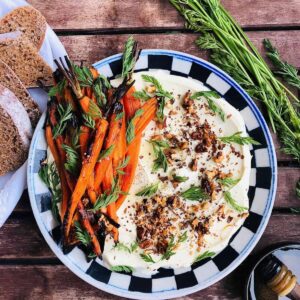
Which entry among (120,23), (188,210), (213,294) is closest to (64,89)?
(120,23)

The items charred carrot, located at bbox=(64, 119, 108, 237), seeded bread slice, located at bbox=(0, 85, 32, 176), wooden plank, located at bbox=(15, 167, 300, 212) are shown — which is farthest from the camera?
wooden plank, located at bbox=(15, 167, 300, 212)

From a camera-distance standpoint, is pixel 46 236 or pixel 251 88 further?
pixel 251 88

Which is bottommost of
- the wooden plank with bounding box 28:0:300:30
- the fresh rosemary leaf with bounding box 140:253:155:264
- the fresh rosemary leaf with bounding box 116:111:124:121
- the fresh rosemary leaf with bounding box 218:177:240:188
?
the fresh rosemary leaf with bounding box 140:253:155:264

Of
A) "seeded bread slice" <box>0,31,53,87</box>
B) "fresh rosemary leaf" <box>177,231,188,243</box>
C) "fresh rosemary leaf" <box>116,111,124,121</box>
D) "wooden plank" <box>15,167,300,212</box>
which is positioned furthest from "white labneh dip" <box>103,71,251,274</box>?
"seeded bread slice" <box>0,31,53,87</box>

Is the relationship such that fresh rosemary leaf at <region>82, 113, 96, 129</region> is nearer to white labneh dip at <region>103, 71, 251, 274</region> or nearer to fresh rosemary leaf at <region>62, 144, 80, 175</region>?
fresh rosemary leaf at <region>62, 144, 80, 175</region>

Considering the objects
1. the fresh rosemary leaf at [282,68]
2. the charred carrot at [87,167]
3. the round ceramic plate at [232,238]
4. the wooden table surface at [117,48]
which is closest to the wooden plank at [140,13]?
the wooden table surface at [117,48]

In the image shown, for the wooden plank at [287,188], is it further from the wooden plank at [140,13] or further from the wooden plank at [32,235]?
the wooden plank at [140,13]

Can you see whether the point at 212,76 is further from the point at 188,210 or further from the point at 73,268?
the point at 73,268
